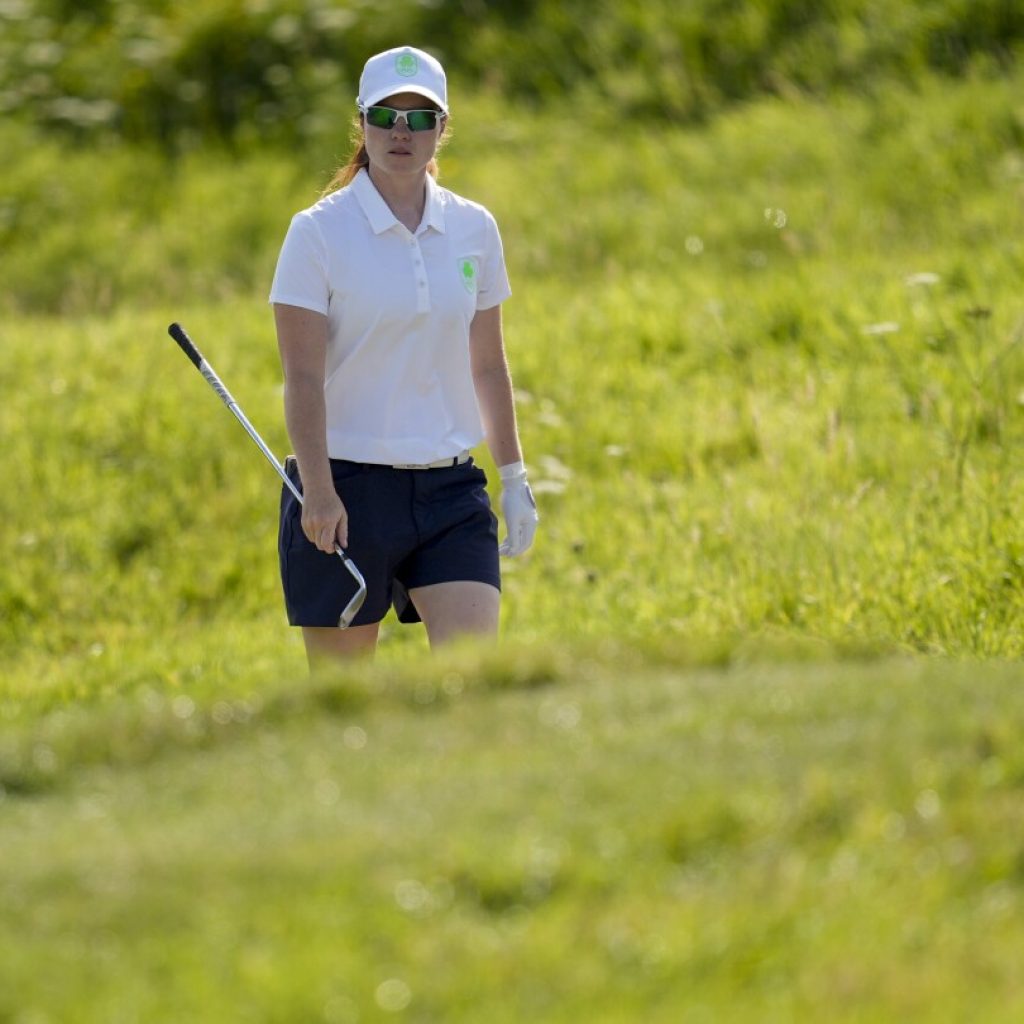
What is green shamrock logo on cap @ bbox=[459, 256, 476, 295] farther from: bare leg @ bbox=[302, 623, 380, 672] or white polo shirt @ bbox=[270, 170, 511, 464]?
bare leg @ bbox=[302, 623, 380, 672]

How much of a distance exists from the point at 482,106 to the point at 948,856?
11.8m

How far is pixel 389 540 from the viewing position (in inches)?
208

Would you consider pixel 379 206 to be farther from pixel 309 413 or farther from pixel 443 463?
pixel 443 463

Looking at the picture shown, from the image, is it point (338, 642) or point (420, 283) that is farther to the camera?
point (338, 642)

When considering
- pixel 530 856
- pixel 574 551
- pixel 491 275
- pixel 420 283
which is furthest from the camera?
pixel 574 551

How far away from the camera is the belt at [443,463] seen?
531 cm

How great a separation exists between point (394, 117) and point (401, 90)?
0.24ft

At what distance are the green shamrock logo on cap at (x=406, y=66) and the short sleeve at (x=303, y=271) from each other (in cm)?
50

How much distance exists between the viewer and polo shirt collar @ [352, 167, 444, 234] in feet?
17.2

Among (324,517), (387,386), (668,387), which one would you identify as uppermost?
(387,386)

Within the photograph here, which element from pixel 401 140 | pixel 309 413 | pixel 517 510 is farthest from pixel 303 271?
pixel 517 510

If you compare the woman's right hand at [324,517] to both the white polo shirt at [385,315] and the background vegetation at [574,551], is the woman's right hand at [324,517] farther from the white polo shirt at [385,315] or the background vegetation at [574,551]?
the background vegetation at [574,551]

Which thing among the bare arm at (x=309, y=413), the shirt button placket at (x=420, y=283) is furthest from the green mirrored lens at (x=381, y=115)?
the bare arm at (x=309, y=413)

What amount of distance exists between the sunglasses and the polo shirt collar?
161 mm
